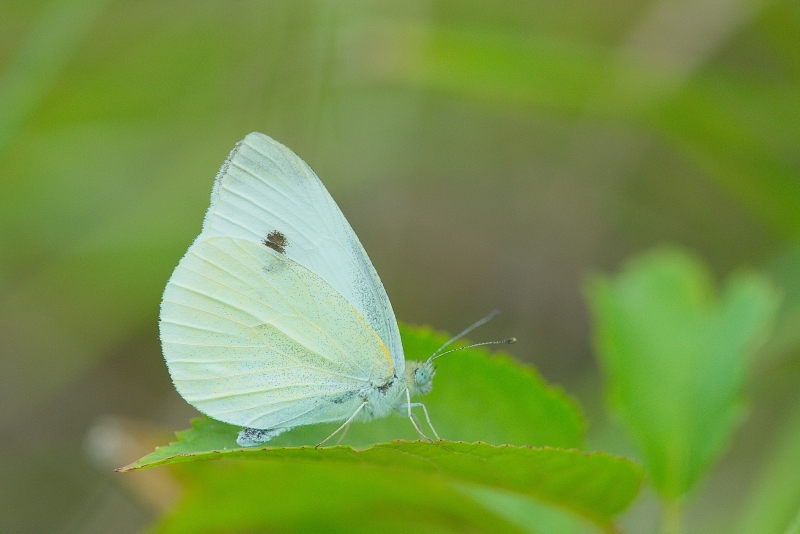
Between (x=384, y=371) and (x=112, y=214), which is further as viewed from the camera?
(x=112, y=214)

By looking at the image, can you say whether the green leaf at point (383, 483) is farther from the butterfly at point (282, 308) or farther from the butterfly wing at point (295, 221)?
the butterfly wing at point (295, 221)

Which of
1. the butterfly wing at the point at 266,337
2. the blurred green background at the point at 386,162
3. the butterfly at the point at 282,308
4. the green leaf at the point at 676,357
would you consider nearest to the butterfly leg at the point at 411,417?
the butterfly at the point at 282,308

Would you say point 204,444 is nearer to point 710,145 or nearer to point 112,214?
point 112,214

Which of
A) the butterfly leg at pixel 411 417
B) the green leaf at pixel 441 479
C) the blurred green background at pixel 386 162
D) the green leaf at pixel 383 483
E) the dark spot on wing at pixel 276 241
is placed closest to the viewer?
the green leaf at pixel 383 483

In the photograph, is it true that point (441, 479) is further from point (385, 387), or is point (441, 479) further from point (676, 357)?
point (676, 357)

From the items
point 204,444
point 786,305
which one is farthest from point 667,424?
point 786,305

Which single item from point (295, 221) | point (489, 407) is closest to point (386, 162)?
point (295, 221)
